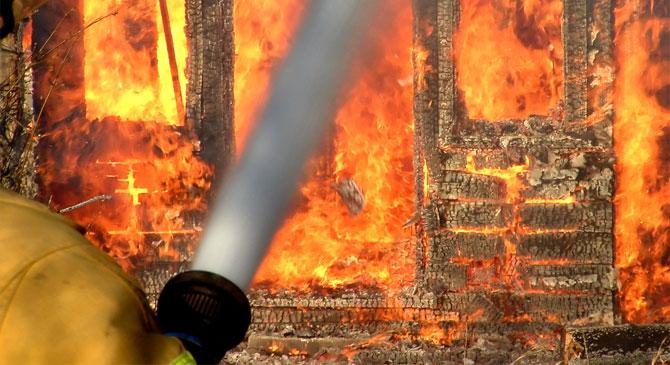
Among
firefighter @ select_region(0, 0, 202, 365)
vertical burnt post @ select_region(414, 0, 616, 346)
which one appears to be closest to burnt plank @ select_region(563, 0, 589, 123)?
vertical burnt post @ select_region(414, 0, 616, 346)

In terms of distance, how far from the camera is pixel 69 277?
1.91m

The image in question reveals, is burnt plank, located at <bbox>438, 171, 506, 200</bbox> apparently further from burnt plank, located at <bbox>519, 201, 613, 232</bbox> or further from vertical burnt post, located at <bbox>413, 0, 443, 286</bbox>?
burnt plank, located at <bbox>519, 201, 613, 232</bbox>

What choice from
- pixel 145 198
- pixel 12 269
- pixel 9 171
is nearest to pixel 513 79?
pixel 145 198

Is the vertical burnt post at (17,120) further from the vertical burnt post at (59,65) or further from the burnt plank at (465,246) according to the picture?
the burnt plank at (465,246)

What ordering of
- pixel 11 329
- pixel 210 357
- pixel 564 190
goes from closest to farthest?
1. pixel 11 329
2. pixel 210 357
3. pixel 564 190

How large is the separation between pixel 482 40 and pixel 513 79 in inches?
20.2

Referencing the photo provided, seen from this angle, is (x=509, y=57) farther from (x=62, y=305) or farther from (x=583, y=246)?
(x=62, y=305)

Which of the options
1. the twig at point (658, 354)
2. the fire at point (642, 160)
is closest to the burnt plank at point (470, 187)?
the fire at point (642, 160)

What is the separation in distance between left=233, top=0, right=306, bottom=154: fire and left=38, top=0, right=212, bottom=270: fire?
0.58 m

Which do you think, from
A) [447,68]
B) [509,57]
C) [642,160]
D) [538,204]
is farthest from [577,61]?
[538,204]

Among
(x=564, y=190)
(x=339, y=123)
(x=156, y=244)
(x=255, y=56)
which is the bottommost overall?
(x=156, y=244)

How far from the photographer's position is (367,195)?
876 cm

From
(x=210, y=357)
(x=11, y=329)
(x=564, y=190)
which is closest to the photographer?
(x=11, y=329)

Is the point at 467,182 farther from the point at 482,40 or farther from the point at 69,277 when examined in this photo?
the point at 69,277
